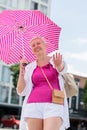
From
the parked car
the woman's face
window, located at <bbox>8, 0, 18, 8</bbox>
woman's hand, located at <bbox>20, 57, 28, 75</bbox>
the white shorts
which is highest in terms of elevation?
window, located at <bbox>8, 0, 18, 8</bbox>

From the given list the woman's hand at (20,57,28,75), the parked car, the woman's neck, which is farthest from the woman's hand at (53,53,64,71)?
the parked car

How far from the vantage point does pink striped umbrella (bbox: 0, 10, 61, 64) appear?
6.24 meters

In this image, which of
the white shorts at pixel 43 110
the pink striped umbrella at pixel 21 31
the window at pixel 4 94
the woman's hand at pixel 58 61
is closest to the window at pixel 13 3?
the window at pixel 4 94

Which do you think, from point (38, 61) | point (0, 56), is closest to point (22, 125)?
point (38, 61)

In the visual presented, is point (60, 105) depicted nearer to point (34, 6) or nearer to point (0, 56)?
point (0, 56)

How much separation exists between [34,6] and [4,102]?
1556 centimetres

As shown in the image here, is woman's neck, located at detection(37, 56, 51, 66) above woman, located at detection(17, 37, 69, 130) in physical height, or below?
above

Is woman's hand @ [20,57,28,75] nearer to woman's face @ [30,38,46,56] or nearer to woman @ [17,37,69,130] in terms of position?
woman @ [17,37,69,130]

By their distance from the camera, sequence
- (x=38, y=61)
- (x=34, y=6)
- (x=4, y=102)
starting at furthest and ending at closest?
1. (x=34, y=6)
2. (x=4, y=102)
3. (x=38, y=61)

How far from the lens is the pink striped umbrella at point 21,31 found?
6238mm

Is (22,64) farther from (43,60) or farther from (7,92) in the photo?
(7,92)

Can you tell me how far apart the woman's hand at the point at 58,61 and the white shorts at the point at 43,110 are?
47cm

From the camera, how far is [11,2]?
6425 cm

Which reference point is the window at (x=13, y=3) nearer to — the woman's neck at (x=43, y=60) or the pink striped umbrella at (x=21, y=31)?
the pink striped umbrella at (x=21, y=31)
